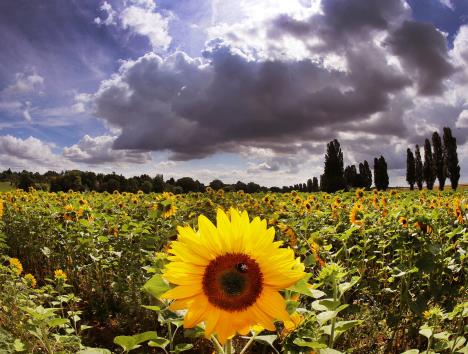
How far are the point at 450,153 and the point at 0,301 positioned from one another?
5692 cm

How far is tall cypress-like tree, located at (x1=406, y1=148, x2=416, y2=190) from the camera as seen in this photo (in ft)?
207

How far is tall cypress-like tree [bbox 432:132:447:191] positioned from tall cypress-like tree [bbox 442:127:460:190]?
67cm

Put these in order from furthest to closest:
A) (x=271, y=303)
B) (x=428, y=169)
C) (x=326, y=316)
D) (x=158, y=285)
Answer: (x=428, y=169)
(x=326, y=316)
(x=158, y=285)
(x=271, y=303)

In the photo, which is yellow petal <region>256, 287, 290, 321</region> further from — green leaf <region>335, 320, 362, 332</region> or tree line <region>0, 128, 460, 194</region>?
tree line <region>0, 128, 460, 194</region>

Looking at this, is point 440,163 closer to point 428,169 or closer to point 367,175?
point 428,169

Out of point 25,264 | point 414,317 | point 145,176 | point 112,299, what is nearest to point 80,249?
point 112,299

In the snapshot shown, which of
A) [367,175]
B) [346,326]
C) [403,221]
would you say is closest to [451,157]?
[367,175]

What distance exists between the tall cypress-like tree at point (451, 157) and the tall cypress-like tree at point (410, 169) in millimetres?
8263

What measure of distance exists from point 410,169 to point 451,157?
10.4 metres

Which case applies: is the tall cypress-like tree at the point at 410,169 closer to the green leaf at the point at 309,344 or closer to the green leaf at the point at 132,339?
the green leaf at the point at 309,344

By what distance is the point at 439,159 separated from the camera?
5544 cm

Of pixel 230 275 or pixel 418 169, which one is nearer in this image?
pixel 230 275

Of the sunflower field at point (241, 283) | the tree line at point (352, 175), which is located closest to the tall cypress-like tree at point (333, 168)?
the tree line at point (352, 175)

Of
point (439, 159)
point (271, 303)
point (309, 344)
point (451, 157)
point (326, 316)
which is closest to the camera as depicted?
point (271, 303)
